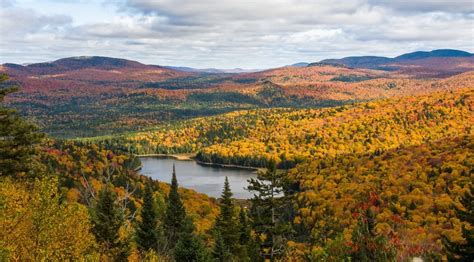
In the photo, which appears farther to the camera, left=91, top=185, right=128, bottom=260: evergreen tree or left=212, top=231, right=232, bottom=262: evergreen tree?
left=212, top=231, right=232, bottom=262: evergreen tree

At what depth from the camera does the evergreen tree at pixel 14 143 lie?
1927 inches

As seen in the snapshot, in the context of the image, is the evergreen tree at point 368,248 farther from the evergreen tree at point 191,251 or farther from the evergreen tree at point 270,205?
the evergreen tree at point 191,251

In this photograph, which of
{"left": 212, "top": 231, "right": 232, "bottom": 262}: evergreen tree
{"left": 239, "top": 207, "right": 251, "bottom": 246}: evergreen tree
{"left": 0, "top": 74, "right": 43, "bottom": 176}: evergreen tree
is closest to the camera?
{"left": 0, "top": 74, "right": 43, "bottom": 176}: evergreen tree

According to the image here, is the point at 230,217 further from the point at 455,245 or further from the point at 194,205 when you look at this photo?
the point at 194,205

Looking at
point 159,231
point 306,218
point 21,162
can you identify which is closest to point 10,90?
point 21,162

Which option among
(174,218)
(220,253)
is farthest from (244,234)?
(220,253)

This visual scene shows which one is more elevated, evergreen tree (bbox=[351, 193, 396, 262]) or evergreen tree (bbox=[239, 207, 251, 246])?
evergreen tree (bbox=[351, 193, 396, 262])

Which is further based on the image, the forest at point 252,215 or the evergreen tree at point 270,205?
the evergreen tree at point 270,205

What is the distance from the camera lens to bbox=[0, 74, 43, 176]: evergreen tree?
4894 cm

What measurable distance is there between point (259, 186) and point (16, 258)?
74.1 ft

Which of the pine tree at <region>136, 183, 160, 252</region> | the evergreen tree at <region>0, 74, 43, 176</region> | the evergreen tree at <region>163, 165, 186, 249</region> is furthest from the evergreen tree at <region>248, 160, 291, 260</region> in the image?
the evergreen tree at <region>163, 165, 186, 249</region>

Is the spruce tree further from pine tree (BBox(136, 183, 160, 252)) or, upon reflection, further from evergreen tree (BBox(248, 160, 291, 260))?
pine tree (BBox(136, 183, 160, 252))

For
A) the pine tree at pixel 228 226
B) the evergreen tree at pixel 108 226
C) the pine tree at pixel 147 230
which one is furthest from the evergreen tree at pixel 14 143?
the pine tree at pixel 228 226

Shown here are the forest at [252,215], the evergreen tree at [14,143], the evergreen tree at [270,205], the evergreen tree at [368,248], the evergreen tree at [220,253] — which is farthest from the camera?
the evergreen tree at [220,253]
